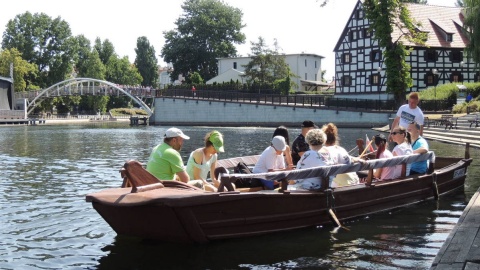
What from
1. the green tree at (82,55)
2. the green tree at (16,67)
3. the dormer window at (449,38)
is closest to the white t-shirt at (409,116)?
the dormer window at (449,38)

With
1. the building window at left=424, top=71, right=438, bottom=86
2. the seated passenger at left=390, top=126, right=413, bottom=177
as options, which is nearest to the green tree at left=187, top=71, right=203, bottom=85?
the building window at left=424, top=71, right=438, bottom=86

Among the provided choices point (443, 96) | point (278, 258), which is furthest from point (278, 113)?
point (278, 258)

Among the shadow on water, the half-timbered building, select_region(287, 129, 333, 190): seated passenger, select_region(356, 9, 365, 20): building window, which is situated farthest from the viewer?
select_region(356, 9, 365, 20): building window

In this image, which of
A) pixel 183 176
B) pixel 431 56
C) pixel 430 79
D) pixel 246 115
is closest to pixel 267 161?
pixel 183 176

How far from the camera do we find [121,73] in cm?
12412

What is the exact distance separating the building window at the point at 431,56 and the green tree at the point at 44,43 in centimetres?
6631

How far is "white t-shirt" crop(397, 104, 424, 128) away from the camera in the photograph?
1498 centimetres

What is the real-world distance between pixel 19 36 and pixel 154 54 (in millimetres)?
35590

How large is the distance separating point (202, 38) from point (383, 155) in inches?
3678

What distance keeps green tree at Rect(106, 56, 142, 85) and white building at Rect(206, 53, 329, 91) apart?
2825 cm

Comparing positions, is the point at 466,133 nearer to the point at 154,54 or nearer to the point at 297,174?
the point at 297,174

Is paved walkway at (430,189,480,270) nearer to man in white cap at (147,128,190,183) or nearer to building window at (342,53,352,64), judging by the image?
man in white cap at (147,128,190,183)

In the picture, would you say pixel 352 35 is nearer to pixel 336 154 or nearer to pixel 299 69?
pixel 299 69

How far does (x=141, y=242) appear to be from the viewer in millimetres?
9844
